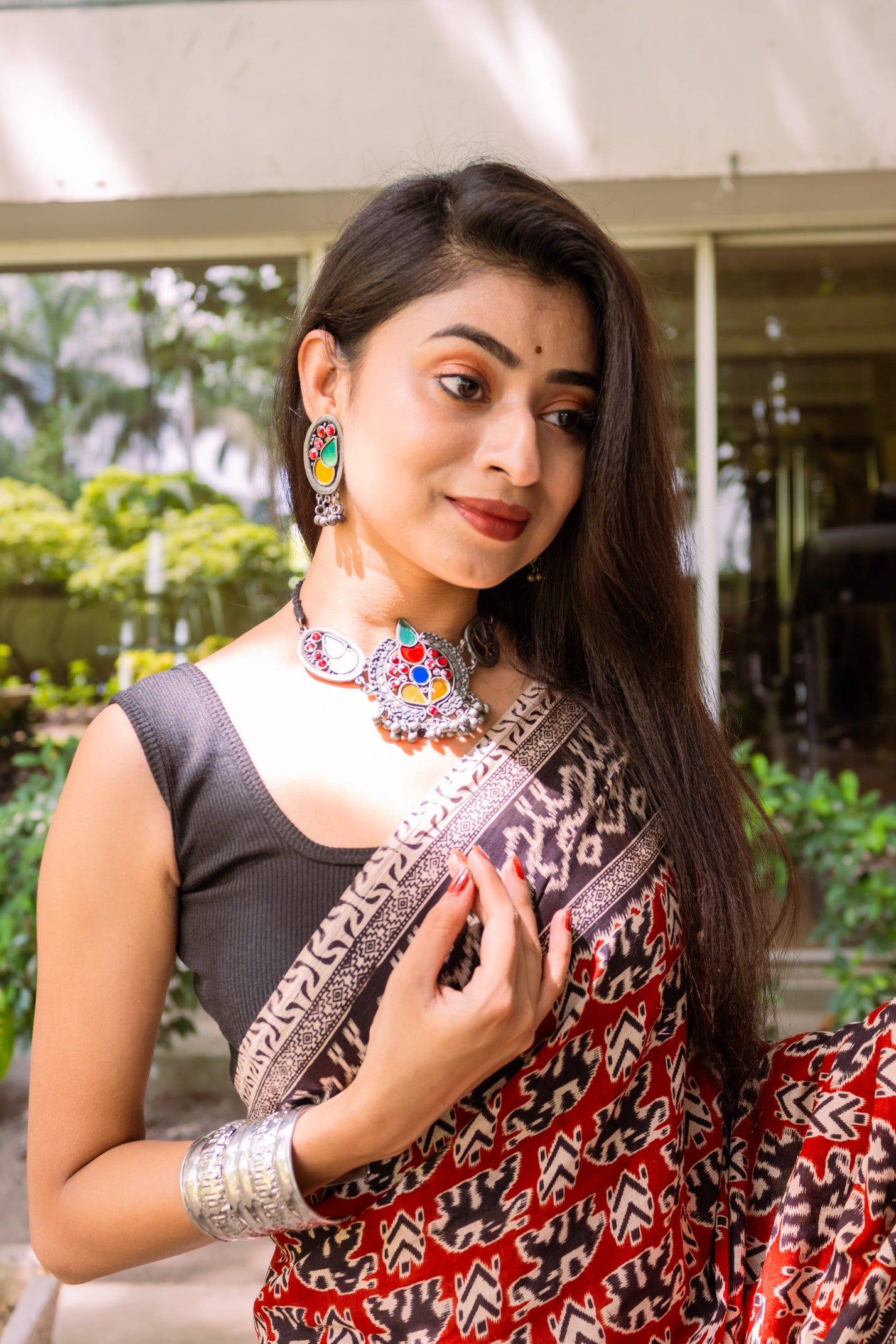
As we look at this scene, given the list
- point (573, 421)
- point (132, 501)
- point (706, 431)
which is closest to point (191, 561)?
point (132, 501)

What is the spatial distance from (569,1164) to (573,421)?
756 mm

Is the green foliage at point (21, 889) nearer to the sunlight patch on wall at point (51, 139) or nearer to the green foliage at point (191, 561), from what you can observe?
the green foliage at point (191, 561)

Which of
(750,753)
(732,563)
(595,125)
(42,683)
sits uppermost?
(595,125)

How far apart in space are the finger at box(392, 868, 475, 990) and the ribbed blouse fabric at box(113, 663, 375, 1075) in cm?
12

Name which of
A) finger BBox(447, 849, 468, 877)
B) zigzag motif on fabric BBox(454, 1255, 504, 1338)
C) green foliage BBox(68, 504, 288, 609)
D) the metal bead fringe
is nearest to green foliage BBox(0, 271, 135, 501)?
green foliage BBox(68, 504, 288, 609)

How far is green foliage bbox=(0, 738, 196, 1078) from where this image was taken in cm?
287

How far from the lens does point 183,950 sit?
1146 millimetres

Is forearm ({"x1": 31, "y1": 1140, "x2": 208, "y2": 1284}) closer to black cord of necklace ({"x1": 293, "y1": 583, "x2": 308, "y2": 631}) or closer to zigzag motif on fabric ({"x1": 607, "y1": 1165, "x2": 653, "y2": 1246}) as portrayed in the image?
zigzag motif on fabric ({"x1": 607, "y1": 1165, "x2": 653, "y2": 1246})

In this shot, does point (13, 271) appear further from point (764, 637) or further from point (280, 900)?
point (280, 900)

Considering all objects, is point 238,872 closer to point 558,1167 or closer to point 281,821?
point 281,821

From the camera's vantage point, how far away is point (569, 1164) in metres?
1.10

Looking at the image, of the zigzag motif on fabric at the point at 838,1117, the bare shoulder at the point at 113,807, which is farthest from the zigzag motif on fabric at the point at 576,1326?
the bare shoulder at the point at 113,807

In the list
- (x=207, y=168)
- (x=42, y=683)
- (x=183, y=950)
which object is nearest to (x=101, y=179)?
(x=207, y=168)

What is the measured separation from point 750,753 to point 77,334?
8.69 ft
